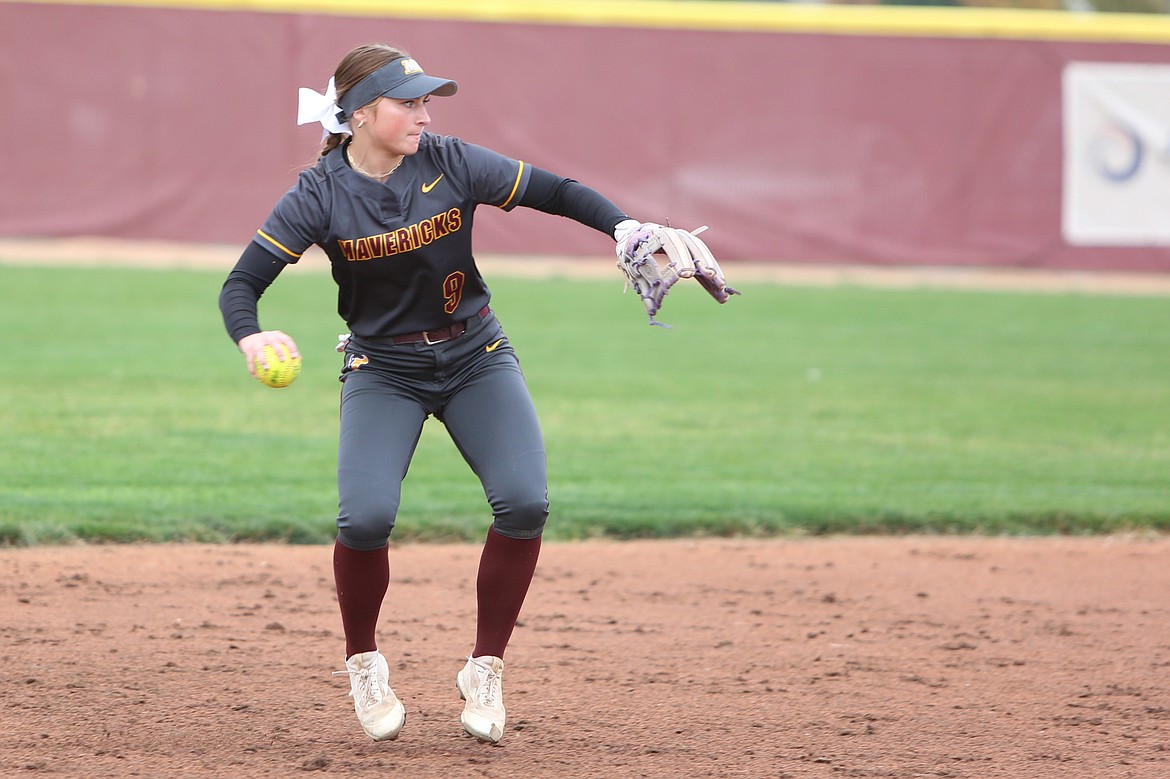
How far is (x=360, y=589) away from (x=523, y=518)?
1.61ft

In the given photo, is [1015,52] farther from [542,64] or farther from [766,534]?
[766,534]

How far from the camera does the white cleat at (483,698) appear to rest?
3.78 m

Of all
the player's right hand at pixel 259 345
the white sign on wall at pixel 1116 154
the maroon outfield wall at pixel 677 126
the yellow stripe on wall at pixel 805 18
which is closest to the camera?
the player's right hand at pixel 259 345

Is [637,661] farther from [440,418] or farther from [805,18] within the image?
[805,18]

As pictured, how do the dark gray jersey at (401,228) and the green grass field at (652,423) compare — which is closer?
the dark gray jersey at (401,228)

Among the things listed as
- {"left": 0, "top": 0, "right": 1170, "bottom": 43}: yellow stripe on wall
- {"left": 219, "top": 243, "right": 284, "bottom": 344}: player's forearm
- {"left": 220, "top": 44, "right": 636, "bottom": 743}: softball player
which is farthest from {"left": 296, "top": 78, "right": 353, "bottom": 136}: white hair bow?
{"left": 0, "top": 0, "right": 1170, "bottom": 43}: yellow stripe on wall

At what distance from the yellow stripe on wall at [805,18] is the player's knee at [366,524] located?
14.7 meters

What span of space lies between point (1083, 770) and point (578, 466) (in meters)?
4.42

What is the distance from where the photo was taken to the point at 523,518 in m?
3.81

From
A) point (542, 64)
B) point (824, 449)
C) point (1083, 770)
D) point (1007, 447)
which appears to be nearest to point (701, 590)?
point (1083, 770)

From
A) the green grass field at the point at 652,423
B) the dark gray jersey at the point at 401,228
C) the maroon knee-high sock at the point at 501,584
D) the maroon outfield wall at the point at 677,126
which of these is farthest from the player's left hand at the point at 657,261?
the maroon outfield wall at the point at 677,126

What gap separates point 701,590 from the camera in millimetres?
5719

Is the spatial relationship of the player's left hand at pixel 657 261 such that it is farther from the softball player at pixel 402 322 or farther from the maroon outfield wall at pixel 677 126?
the maroon outfield wall at pixel 677 126

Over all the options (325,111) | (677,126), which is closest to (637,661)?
(325,111)
